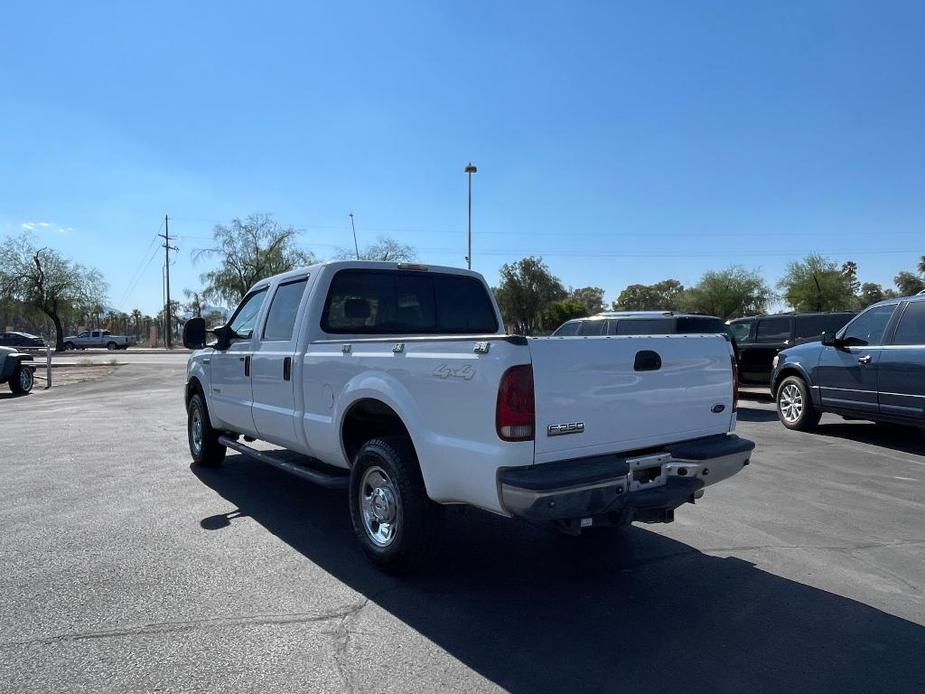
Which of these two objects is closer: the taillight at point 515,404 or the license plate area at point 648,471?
the taillight at point 515,404

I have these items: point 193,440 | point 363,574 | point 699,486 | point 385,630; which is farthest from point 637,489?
point 193,440

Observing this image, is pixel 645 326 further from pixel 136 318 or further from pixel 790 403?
pixel 136 318

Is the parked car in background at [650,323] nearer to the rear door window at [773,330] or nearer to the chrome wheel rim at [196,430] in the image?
the rear door window at [773,330]

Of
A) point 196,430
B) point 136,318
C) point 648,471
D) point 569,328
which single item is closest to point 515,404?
point 648,471

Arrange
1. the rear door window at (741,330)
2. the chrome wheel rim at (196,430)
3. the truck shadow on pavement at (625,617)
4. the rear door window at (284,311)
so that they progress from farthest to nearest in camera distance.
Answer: the rear door window at (741,330) < the chrome wheel rim at (196,430) < the rear door window at (284,311) < the truck shadow on pavement at (625,617)

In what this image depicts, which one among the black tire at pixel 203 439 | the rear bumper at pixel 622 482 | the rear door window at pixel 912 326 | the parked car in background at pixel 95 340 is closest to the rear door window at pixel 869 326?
the rear door window at pixel 912 326

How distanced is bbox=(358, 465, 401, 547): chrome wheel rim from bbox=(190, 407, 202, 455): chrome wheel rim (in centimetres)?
390

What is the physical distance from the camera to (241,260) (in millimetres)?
52406

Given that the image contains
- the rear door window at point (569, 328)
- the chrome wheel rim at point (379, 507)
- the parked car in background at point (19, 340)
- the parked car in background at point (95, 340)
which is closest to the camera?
the chrome wheel rim at point (379, 507)

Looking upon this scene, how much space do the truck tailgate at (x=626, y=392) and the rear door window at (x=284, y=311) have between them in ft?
9.20

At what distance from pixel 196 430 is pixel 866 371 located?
8628mm

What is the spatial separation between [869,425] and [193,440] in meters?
10.4

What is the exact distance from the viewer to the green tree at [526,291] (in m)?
60.4

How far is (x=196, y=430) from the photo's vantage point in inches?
306
